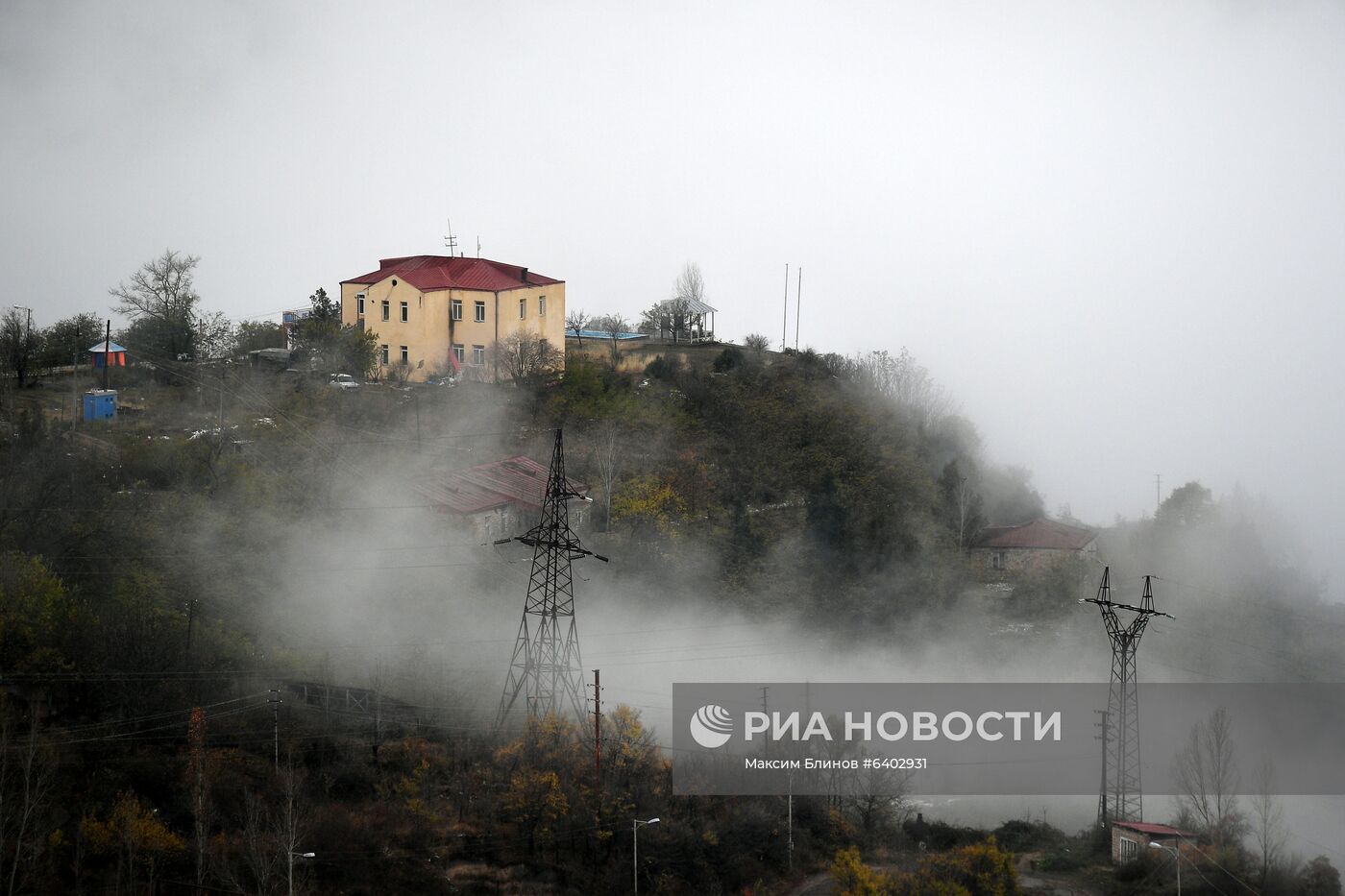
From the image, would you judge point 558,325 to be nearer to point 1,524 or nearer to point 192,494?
point 192,494

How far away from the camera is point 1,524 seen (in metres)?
36.8

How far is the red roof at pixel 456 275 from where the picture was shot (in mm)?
54781

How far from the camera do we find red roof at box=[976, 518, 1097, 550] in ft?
178

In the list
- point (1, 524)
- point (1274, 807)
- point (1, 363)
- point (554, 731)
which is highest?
point (1, 363)

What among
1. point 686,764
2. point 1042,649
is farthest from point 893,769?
point 1042,649

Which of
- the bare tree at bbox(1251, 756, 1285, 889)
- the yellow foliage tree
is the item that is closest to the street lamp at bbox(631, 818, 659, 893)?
the yellow foliage tree

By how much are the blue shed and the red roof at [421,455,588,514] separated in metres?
12.1

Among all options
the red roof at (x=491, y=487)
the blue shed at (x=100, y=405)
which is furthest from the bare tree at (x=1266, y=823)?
the blue shed at (x=100, y=405)

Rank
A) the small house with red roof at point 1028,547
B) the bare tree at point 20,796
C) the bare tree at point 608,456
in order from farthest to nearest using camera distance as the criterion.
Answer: the small house with red roof at point 1028,547
the bare tree at point 608,456
the bare tree at point 20,796

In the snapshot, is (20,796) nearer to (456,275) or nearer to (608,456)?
(608,456)

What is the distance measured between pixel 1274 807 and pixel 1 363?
46.1 meters

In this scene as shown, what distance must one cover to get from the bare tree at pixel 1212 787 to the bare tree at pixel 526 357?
2866 centimetres
